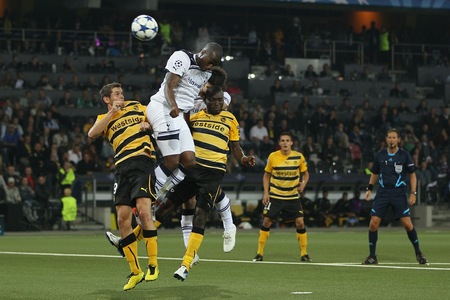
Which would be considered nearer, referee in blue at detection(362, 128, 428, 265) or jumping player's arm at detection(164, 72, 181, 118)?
jumping player's arm at detection(164, 72, 181, 118)

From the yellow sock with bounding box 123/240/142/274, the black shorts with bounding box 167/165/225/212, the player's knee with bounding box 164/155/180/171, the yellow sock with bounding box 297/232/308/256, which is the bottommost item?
the yellow sock with bounding box 297/232/308/256

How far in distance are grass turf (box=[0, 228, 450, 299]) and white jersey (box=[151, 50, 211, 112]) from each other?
232 centimetres

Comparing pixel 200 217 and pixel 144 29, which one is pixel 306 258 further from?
pixel 200 217

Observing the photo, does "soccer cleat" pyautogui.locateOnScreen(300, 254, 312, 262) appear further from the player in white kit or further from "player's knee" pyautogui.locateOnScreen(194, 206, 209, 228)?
"player's knee" pyautogui.locateOnScreen(194, 206, 209, 228)

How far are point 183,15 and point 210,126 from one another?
3758 cm

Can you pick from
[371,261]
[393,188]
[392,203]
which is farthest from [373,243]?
[393,188]

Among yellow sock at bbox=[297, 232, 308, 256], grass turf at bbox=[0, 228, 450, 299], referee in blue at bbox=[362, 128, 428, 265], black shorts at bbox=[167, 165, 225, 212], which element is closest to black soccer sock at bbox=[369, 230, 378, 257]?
referee in blue at bbox=[362, 128, 428, 265]

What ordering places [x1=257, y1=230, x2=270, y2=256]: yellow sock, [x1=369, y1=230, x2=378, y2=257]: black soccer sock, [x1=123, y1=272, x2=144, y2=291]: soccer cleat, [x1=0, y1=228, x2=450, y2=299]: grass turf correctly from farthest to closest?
1. [x1=257, y1=230, x2=270, y2=256]: yellow sock
2. [x1=369, y1=230, x2=378, y2=257]: black soccer sock
3. [x1=0, y1=228, x2=450, y2=299]: grass turf
4. [x1=123, y1=272, x2=144, y2=291]: soccer cleat

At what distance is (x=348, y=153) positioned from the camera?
137ft

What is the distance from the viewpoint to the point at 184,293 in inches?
507

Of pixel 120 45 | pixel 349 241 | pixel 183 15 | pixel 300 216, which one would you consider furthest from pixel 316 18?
pixel 300 216

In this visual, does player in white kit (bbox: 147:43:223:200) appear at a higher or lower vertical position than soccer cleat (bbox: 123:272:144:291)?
higher

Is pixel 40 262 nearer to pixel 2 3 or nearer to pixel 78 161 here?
pixel 78 161

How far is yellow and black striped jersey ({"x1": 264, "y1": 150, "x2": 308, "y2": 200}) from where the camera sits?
2083 cm
